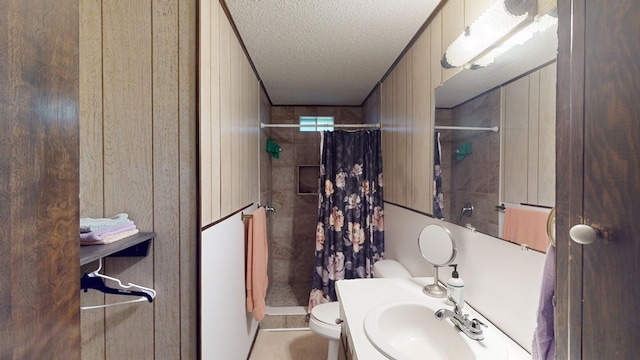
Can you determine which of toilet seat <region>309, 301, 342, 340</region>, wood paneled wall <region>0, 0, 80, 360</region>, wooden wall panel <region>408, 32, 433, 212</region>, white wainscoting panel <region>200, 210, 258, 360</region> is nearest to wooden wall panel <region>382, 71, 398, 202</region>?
wooden wall panel <region>408, 32, 433, 212</region>

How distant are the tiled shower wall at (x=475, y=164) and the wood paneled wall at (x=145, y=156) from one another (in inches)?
46.4

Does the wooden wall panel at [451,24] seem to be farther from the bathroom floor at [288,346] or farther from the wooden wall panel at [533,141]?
the bathroom floor at [288,346]

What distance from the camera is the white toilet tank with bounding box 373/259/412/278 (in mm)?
1706

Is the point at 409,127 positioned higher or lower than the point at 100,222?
higher

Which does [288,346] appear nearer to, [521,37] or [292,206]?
[292,206]

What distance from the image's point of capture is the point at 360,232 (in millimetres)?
2273

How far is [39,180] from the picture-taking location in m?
0.40

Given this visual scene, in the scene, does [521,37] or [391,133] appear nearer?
[521,37]

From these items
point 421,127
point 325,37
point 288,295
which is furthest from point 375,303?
point 288,295

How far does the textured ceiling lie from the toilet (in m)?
1.51

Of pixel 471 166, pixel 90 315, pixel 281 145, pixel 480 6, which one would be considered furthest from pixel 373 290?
pixel 281 145

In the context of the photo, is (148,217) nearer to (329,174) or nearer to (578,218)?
(578,218)

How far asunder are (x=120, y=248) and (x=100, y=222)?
0.16 metres

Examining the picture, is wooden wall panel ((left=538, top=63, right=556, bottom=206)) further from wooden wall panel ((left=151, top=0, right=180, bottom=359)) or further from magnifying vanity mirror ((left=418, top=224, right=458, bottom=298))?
wooden wall panel ((left=151, top=0, right=180, bottom=359))
